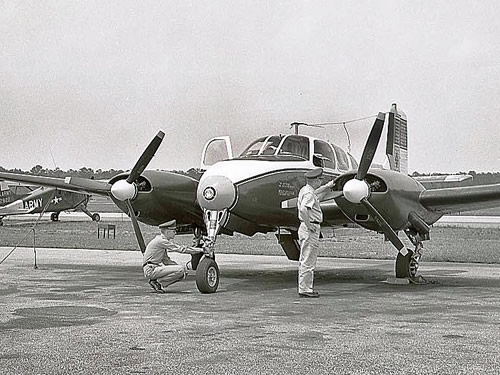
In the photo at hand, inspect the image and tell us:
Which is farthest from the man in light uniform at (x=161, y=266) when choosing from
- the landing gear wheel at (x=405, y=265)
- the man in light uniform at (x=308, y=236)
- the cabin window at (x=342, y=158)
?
the landing gear wheel at (x=405, y=265)

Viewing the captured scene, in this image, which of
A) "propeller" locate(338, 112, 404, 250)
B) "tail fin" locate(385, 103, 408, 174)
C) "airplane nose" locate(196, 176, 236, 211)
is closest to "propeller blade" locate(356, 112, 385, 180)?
"propeller" locate(338, 112, 404, 250)

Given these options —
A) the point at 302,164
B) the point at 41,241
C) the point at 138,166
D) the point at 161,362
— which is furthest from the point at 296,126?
the point at 41,241

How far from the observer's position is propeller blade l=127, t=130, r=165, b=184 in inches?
529

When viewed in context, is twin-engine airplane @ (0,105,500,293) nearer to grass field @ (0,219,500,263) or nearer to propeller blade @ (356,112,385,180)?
propeller blade @ (356,112,385,180)

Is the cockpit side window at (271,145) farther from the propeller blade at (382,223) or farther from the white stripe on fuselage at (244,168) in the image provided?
the propeller blade at (382,223)

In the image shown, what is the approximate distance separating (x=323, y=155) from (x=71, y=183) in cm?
586

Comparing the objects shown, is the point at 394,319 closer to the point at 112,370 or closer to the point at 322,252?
the point at 112,370

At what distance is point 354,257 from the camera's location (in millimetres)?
21984

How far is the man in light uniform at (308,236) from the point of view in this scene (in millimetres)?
11008

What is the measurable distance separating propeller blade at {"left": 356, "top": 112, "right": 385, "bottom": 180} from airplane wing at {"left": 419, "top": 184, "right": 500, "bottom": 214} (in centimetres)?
165

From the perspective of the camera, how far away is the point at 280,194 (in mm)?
12633

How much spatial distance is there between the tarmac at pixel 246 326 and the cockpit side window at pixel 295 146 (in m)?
2.66

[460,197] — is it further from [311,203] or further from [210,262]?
[210,262]

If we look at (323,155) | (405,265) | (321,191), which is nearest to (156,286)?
(321,191)
